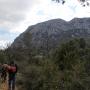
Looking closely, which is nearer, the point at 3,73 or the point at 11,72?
the point at 11,72

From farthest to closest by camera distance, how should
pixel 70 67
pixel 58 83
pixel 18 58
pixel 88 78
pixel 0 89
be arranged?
pixel 18 58 → pixel 70 67 → pixel 88 78 → pixel 58 83 → pixel 0 89

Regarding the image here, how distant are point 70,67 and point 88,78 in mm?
3351

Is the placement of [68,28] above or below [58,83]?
above

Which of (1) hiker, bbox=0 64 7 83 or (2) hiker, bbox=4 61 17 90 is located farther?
(2) hiker, bbox=4 61 17 90

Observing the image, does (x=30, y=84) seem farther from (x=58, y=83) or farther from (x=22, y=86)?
(x=58, y=83)

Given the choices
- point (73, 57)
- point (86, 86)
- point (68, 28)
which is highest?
point (68, 28)

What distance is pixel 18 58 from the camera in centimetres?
4456

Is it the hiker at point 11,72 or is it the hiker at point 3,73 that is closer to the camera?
the hiker at point 3,73

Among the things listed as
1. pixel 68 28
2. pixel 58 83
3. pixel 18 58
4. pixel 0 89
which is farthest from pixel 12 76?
pixel 68 28

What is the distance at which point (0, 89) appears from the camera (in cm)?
1722

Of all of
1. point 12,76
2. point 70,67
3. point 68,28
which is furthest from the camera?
point 68,28

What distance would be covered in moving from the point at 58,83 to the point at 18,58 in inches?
712

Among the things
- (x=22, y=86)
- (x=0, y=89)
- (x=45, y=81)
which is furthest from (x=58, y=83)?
(x=0, y=89)

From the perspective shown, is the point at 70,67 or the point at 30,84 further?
the point at 70,67
